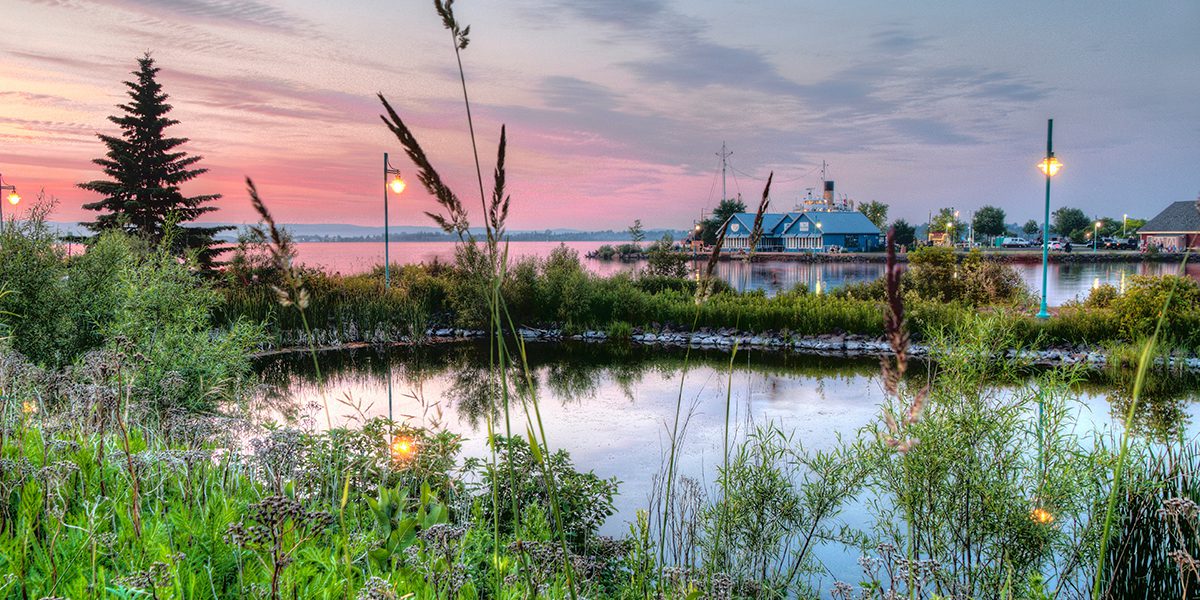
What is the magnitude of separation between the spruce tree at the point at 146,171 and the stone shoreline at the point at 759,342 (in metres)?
11.9

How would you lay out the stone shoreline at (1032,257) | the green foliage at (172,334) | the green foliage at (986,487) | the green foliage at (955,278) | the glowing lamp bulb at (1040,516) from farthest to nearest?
1. the stone shoreline at (1032,257)
2. the green foliage at (955,278)
3. the green foliage at (172,334)
4. the green foliage at (986,487)
5. the glowing lamp bulb at (1040,516)

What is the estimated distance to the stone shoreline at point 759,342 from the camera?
14.6 meters

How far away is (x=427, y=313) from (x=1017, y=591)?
17.0 metres

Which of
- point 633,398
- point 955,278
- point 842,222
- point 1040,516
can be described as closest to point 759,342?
point 633,398

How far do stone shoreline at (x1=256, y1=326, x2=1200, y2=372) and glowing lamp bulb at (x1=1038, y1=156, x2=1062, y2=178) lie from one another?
15.2 ft

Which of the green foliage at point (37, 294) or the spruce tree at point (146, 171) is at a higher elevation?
the spruce tree at point (146, 171)

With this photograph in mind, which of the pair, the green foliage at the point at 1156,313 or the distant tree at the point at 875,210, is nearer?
the green foliage at the point at 1156,313

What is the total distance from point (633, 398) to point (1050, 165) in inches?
491

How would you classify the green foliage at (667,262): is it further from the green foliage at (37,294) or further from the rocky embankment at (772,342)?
the green foliage at (37,294)

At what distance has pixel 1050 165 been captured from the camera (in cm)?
1714

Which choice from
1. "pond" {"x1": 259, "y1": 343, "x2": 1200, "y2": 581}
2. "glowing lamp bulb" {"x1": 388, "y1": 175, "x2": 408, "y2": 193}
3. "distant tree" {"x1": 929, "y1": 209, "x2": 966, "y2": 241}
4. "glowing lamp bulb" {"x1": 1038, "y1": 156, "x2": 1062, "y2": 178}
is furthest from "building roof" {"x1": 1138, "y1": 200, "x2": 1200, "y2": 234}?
"glowing lamp bulb" {"x1": 388, "y1": 175, "x2": 408, "y2": 193}

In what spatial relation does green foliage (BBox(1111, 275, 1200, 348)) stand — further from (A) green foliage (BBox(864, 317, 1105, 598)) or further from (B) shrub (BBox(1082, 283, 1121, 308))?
(A) green foliage (BBox(864, 317, 1105, 598))

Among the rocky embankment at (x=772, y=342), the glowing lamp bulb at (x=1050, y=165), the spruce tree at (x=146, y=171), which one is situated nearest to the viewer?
the rocky embankment at (x=772, y=342)

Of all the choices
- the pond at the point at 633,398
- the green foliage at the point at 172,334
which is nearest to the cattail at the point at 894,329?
the pond at the point at 633,398
